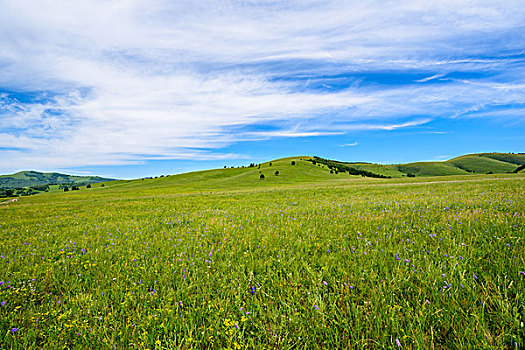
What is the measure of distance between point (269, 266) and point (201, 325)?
1.64 m

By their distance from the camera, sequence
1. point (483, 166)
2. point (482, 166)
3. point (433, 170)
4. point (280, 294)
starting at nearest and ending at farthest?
point (280, 294) → point (433, 170) → point (483, 166) → point (482, 166)

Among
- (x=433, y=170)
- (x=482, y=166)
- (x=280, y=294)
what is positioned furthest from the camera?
(x=482, y=166)

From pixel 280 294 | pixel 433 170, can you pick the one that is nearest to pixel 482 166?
pixel 433 170

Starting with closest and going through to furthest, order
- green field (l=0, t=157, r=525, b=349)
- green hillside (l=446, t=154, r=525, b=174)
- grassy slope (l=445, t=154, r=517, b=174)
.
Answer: green field (l=0, t=157, r=525, b=349), green hillside (l=446, t=154, r=525, b=174), grassy slope (l=445, t=154, r=517, b=174)

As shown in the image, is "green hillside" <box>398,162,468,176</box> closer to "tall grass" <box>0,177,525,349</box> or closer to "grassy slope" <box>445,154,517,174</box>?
"grassy slope" <box>445,154,517,174</box>

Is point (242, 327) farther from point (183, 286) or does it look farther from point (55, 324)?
point (55, 324)

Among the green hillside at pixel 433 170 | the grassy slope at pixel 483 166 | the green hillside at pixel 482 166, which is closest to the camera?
the green hillside at pixel 433 170

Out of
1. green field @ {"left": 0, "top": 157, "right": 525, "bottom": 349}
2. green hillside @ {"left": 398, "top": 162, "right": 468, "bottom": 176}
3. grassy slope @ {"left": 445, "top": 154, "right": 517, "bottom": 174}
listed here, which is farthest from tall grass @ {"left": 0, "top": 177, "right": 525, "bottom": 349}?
grassy slope @ {"left": 445, "top": 154, "right": 517, "bottom": 174}

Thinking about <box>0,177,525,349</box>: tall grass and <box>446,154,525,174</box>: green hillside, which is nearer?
<box>0,177,525,349</box>: tall grass

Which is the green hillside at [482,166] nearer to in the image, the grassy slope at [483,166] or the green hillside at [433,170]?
the grassy slope at [483,166]

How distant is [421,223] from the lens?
6.50 metres

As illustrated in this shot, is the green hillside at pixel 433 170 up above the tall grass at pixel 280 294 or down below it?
above

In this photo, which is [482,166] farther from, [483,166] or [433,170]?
[433,170]

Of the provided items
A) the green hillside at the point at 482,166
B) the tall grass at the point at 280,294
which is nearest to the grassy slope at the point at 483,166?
the green hillside at the point at 482,166
